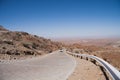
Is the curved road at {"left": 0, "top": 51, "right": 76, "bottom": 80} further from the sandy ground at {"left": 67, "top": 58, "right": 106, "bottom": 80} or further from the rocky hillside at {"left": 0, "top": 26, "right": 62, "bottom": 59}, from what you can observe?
the rocky hillside at {"left": 0, "top": 26, "right": 62, "bottom": 59}

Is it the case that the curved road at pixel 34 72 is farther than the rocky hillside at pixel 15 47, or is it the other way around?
the rocky hillside at pixel 15 47

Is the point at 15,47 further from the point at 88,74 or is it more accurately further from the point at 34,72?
the point at 88,74

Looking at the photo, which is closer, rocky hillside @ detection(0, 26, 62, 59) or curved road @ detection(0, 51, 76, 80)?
curved road @ detection(0, 51, 76, 80)

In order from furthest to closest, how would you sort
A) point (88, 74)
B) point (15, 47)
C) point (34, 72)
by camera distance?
point (15, 47) → point (34, 72) → point (88, 74)

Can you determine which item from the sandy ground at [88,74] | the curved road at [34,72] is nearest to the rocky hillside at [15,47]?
the curved road at [34,72]

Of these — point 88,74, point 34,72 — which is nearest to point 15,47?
point 34,72

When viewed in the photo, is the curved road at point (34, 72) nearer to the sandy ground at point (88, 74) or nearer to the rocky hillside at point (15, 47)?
the sandy ground at point (88, 74)

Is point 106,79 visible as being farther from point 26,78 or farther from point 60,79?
point 26,78

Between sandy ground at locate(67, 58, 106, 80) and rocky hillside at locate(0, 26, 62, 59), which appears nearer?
sandy ground at locate(67, 58, 106, 80)

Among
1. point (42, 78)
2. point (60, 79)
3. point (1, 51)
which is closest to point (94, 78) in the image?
point (60, 79)

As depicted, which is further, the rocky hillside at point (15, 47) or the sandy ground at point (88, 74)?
the rocky hillside at point (15, 47)

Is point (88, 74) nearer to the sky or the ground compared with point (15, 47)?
nearer to the sky

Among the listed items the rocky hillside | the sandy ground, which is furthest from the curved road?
the rocky hillside

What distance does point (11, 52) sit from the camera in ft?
118
